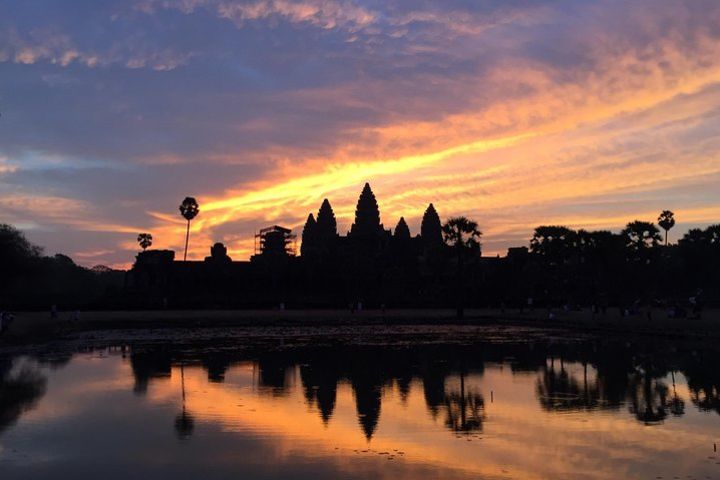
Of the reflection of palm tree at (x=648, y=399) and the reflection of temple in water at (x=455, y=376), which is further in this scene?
the reflection of temple in water at (x=455, y=376)

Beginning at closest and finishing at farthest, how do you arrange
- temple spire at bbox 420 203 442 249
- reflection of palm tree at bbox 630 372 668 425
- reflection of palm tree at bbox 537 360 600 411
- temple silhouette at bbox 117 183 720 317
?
reflection of palm tree at bbox 630 372 668 425, reflection of palm tree at bbox 537 360 600 411, temple silhouette at bbox 117 183 720 317, temple spire at bbox 420 203 442 249

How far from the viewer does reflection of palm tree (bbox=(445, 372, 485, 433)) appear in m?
15.6

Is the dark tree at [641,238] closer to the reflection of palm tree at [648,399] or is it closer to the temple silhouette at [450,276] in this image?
the temple silhouette at [450,276]

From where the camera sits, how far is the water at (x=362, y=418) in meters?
12.1

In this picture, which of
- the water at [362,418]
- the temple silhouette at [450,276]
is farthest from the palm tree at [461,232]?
the water at [362,418]

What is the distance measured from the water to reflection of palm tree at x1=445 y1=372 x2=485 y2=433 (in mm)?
47

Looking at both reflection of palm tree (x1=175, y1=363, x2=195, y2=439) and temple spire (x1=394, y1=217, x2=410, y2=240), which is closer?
reflection of palm tree (x1=175, y1=363, x2=195, y2=439)

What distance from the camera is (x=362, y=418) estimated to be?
A: 651 inches

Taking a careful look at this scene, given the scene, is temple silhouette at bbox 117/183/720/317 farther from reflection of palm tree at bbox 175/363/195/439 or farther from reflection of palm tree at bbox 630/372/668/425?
reflection of palm tree at bbox 175/363/195/439

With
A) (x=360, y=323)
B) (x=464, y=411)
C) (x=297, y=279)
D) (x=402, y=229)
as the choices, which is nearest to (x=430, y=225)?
(x=402, y=229)

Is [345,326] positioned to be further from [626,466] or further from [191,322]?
[626,466]

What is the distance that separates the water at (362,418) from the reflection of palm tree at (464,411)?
5 centimetres

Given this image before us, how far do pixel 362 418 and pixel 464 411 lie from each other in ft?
9.00

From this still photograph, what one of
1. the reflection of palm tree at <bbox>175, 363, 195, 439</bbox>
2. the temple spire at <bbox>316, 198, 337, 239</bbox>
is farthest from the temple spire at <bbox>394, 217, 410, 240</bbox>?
the reflection of palm tree at <bbox>175, 363, 195, 439</bbox>
